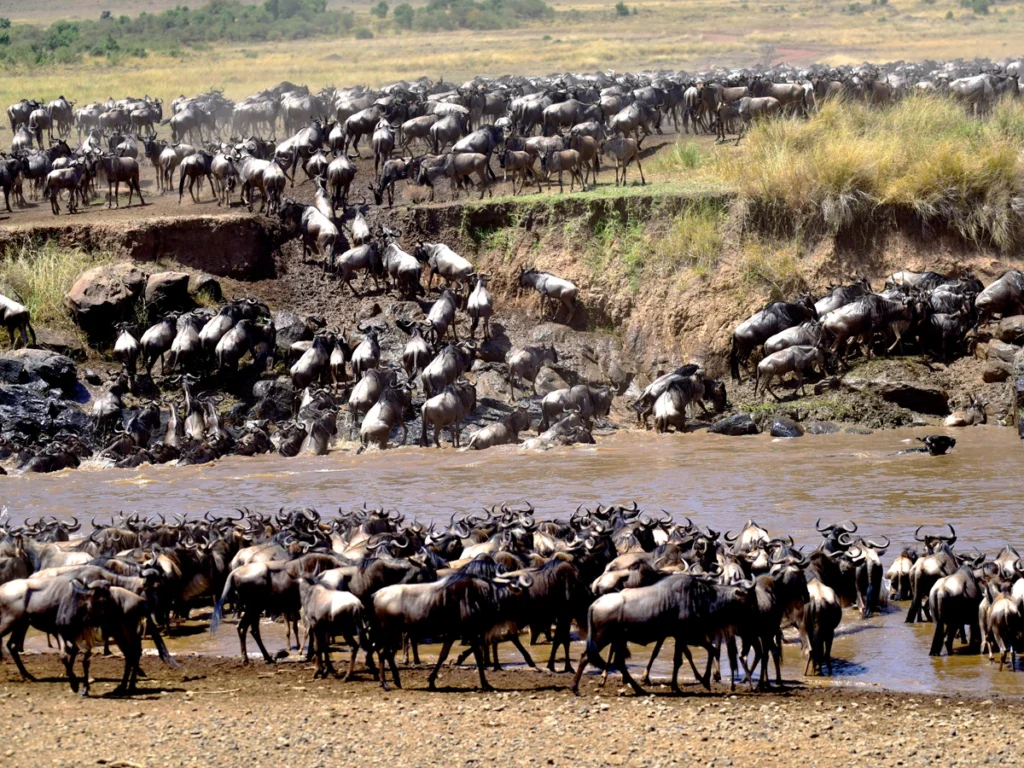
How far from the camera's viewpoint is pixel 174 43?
7138cm

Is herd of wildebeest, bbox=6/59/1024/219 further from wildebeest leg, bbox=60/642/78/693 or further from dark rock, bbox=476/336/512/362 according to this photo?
wildebeest leg, bbox=60/642/78/693

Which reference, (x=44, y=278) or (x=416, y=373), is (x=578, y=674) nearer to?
(x=416, y=373)

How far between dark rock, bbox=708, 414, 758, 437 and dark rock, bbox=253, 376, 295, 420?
6.34 m

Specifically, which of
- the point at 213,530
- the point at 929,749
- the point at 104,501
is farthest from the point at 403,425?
the point at 929,749

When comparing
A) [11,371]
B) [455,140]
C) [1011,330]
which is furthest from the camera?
[455,140]

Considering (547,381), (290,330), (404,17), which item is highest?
(404,17)

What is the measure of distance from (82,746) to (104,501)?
28.4ft

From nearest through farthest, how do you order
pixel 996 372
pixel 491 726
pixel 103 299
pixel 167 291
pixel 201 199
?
pixel 491 726
pixel 996 372
pixel 103 299
pixel 167 291
pixel 201 199

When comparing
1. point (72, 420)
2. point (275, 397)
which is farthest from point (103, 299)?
point (275, 397)

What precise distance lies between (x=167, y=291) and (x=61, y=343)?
1830mm

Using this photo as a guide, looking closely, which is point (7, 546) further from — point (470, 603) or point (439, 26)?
point (439, 26)

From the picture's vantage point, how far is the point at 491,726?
8.55m

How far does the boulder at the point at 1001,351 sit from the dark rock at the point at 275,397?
10102 mm

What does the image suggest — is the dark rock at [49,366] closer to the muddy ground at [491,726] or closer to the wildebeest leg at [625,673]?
the muddy ground at [491,726]
